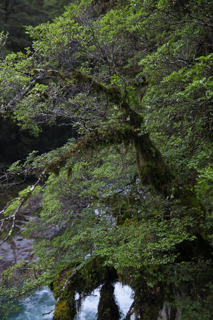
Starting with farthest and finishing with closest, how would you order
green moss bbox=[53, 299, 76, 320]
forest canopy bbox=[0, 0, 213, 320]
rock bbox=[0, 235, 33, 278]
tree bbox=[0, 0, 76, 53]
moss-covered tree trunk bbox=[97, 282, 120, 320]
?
tree bbox=[0, 0, 76, 53], rock bbox=[0, 235, 33, 278], moss-covered tree trunk bbox=[97, 282, 120, 320], green moss bbox=[53, 299, 76, 320], forest canopy bbox=[0, 0, 213, 320]

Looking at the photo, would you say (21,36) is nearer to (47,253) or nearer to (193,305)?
(47,253)

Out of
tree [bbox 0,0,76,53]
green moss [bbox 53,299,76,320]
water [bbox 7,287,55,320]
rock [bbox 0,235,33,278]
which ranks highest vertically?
tree [bbox 0,0,76,53]

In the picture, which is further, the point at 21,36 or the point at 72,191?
the point at 21,36

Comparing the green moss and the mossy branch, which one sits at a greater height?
the mossy branch

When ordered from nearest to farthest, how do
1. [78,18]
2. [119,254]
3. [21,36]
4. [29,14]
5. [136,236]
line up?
[119,254], [136,236], [78,18], [21,36], [29,14]

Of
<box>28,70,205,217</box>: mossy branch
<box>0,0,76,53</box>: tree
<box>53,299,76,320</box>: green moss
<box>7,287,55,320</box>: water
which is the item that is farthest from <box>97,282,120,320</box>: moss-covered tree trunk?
<box>0,0,76,53</box>: tree

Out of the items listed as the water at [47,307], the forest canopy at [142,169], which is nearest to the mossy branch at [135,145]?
the forest canopy at [142,169]

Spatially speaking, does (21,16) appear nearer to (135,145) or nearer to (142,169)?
→ (135,145)

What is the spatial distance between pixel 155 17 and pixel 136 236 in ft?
14.3

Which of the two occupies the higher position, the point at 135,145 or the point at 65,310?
the point at 135,145

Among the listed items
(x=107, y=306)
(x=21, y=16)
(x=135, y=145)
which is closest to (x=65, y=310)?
(x=107, y=306)

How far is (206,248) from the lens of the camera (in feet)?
14.6

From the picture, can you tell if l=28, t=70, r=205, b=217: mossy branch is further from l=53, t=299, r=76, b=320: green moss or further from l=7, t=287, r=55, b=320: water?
l=7, t=287, r=55, b=320: water

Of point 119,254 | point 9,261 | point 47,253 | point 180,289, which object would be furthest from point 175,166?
point 9,261
